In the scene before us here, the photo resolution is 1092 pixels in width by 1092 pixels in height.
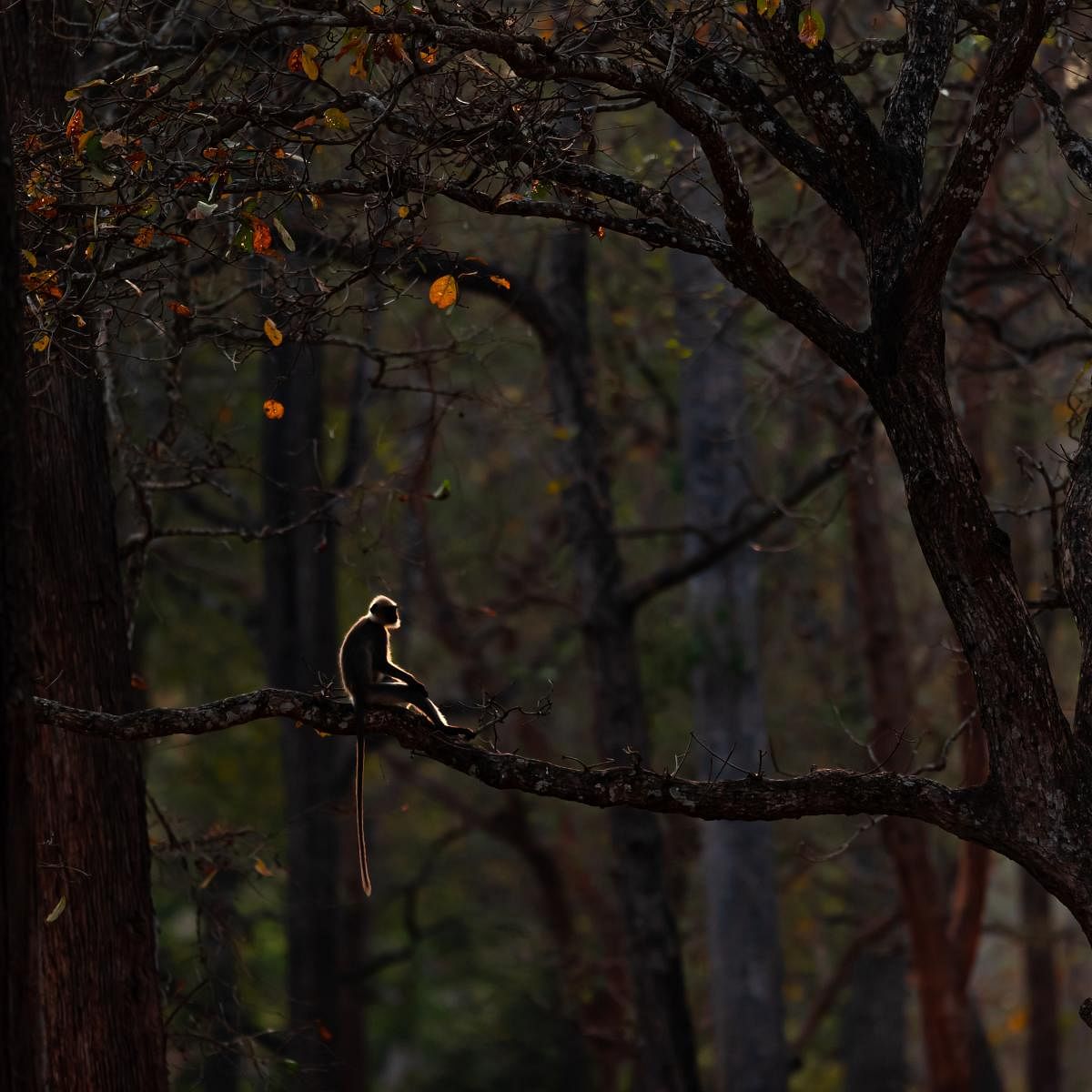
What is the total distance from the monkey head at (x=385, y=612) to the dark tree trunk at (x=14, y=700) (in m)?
2.25

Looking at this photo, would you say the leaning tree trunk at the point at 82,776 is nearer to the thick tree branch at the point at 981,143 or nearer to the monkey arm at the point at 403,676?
the monkey arm at the point at 403,676

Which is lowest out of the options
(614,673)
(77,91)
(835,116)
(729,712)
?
(729,712)

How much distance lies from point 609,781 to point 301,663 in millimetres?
9714

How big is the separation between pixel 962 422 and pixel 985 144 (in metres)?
6.38

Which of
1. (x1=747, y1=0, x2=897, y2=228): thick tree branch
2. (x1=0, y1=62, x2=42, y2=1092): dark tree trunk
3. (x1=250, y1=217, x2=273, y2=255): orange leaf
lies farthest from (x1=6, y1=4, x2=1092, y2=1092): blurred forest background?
(x1=0, y1=62, x2=42, y2=1092): dark tree trunk

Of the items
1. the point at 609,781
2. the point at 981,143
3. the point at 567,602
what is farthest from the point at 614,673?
the point at 981,143

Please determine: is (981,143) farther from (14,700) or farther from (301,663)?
(301,663)

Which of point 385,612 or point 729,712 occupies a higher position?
point 729,712

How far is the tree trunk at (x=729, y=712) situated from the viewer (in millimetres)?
13133

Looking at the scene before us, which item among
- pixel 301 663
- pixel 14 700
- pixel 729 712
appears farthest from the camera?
pixel 301 663

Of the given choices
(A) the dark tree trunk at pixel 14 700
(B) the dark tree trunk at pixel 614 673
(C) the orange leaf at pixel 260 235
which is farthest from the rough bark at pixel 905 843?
(A) the dark tree trunk at pixel 14 700

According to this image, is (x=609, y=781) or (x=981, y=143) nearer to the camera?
(x=609, y=781)

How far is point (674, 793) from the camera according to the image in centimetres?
541

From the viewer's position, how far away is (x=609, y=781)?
214 inches
